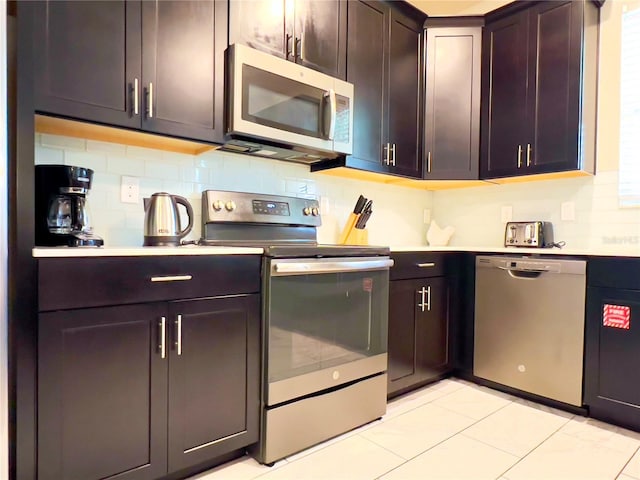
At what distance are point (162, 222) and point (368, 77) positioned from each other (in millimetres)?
1478

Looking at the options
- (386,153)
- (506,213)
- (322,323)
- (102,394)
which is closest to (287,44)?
(386,153)

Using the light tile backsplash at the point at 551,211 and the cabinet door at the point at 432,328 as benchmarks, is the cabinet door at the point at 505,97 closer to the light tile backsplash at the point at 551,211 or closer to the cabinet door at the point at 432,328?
the light tile backsplash at the point at 551,211

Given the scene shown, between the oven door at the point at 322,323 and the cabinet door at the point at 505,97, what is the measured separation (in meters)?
1.19

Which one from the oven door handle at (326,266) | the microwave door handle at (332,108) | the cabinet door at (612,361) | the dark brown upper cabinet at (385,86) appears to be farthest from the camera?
the dark brown upper cabinet at (385,86)

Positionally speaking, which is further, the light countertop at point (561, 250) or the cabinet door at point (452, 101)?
the cabinet door at point (452, 101)

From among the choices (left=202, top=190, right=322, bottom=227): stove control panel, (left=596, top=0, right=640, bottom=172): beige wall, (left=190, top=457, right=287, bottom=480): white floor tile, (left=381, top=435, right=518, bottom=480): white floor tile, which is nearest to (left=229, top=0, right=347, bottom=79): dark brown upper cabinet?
(left=202, top=190, right=322, bottom=227): stove control panel

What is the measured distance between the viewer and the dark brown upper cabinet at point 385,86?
7.58 ft

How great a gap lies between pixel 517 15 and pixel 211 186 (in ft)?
7.31

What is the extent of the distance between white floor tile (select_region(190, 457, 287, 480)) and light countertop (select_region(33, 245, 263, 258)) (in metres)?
0.87

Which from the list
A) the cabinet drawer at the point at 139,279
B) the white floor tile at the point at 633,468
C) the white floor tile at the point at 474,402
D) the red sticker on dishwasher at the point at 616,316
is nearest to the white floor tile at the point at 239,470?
the cabinet drawer at the point at 139,279

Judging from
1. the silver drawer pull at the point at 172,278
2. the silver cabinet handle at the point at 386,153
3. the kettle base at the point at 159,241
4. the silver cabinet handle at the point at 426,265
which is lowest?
the silver cabinet handle at the point at 426,265

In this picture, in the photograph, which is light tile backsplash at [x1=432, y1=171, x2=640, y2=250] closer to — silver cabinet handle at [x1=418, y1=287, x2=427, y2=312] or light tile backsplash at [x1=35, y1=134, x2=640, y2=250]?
light tile backsplash at [x1=35, y1=134, x2=640, y2=250]

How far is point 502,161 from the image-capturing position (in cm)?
263

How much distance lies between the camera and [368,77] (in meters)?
2.36
